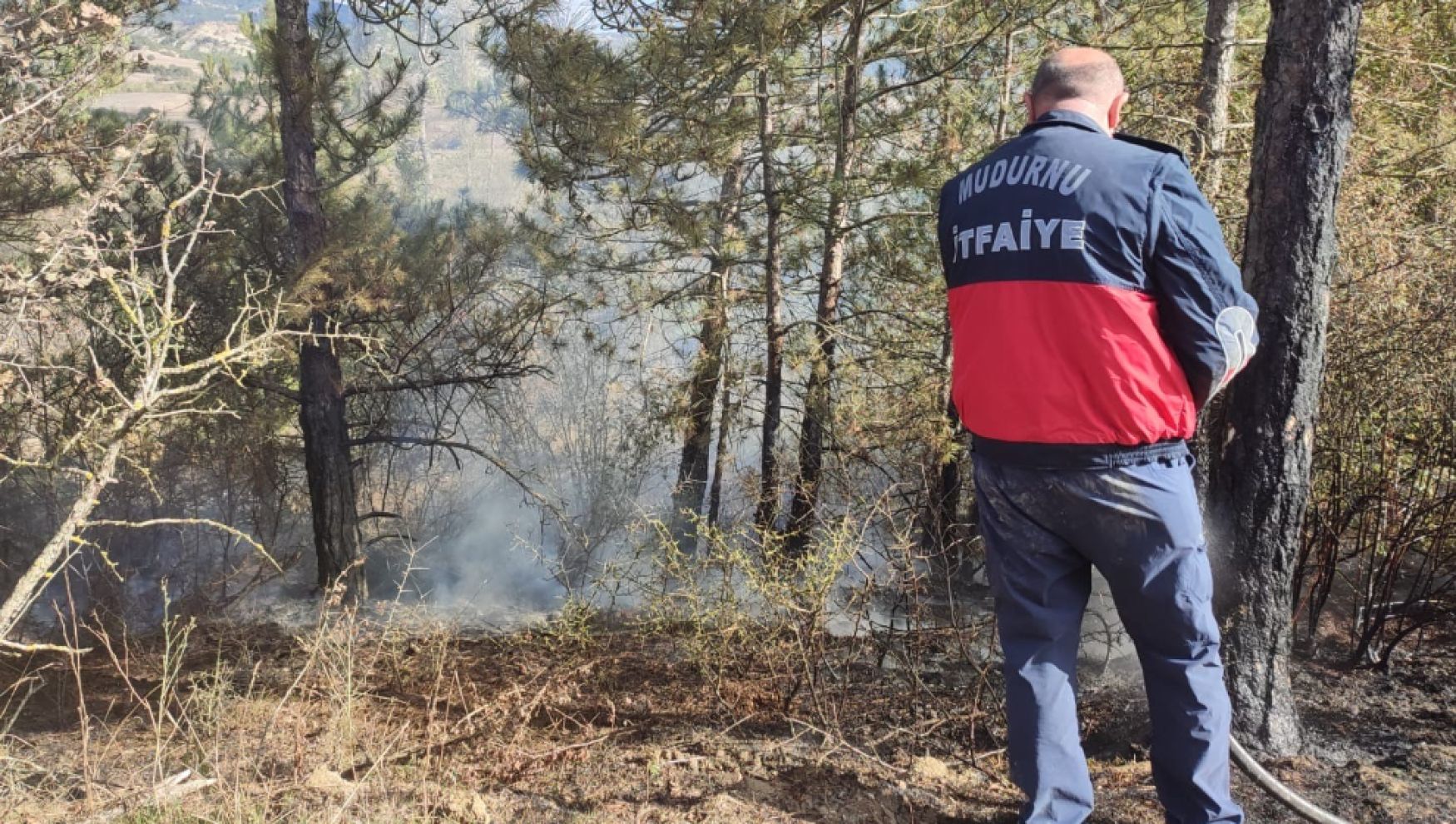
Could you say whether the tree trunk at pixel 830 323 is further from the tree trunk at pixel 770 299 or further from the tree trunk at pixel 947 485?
the tree trunk at pixel 947 485

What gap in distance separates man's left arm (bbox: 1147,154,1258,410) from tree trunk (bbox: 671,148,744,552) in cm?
641

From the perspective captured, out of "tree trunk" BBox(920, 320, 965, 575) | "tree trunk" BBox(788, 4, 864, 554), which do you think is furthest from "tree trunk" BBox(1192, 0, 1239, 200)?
"tree trunk" BBox(788, 4, 864, 554)

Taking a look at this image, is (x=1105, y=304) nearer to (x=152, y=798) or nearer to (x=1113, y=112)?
(x=1113, y=112)

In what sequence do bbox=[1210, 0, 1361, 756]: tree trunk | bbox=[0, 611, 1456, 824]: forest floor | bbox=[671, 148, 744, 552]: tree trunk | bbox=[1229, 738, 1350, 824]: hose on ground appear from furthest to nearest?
bbox=[671, 148, 744, 552]: tree trunk → bbox=[1210, 0, 1361, 756]: tree trunk → bbox=[0, 611, 1456, 824]: forest floor → bbox=[1229, 738, 1350, 824]: hose on ground

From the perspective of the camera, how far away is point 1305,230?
3.41 metres

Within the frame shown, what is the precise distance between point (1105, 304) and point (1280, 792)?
1811 millimetres

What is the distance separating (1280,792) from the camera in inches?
119

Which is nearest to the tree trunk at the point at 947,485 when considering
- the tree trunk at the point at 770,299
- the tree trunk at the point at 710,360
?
the tree trunk at the point at 770,299

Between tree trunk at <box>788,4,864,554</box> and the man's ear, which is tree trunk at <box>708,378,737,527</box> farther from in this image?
the man's ear

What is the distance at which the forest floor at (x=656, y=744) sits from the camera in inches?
125

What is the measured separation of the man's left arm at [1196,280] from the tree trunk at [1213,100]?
4.32 metres

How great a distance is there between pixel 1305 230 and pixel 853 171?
232 inches

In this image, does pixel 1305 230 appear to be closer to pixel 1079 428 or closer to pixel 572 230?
pixel 1079 428

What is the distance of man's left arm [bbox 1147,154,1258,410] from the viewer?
2404 mm
